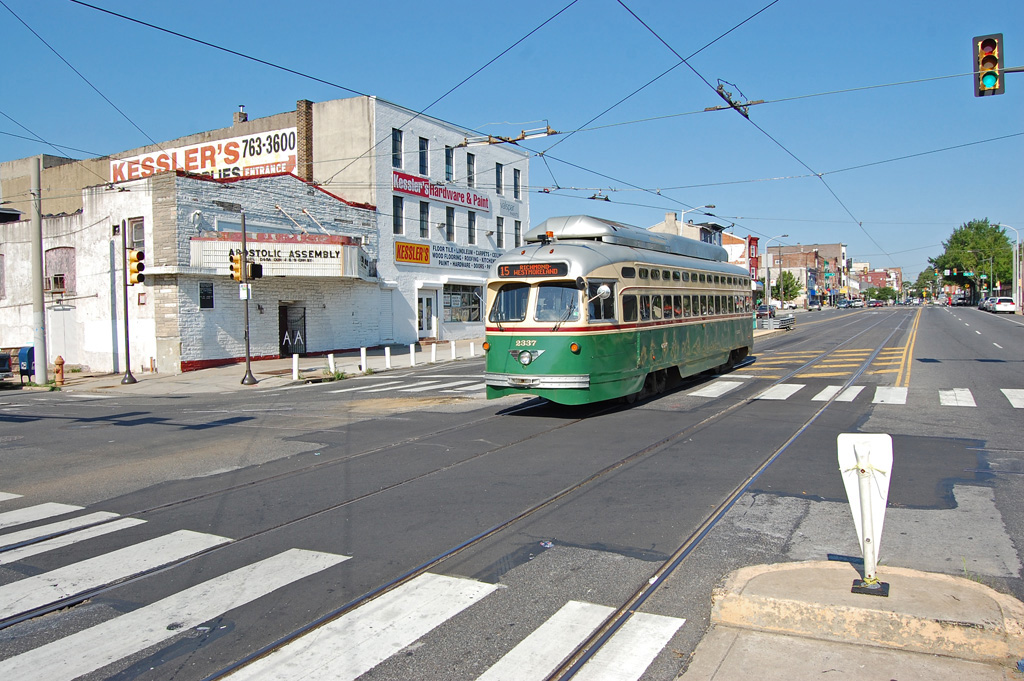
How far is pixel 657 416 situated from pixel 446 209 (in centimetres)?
2811

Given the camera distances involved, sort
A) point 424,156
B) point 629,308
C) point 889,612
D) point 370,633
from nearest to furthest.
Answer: point 889,612 → point 370,633 → point 629,308 → point 424,156

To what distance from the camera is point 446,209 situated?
39.5 m

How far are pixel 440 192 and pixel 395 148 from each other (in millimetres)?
3728

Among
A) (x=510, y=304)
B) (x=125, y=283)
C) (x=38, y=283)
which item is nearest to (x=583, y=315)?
(x=510, y=304)

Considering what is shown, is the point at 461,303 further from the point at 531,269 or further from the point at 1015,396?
the point at 1015,396

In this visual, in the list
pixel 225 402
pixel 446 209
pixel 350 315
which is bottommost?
pixel 225 402

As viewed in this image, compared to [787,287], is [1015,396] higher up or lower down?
lower down

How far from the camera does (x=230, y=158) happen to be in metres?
38.6

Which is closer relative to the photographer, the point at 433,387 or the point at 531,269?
the point at 531,269

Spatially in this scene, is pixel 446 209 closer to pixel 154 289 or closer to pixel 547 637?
pixel 154 289

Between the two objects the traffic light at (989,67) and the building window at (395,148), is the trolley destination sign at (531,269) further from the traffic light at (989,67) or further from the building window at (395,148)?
the building window at (395,148)

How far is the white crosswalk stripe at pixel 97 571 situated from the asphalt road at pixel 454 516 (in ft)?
0.09

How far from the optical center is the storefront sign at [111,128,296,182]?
3697 cm

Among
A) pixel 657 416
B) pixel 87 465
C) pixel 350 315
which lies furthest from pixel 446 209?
pixel 87 465
